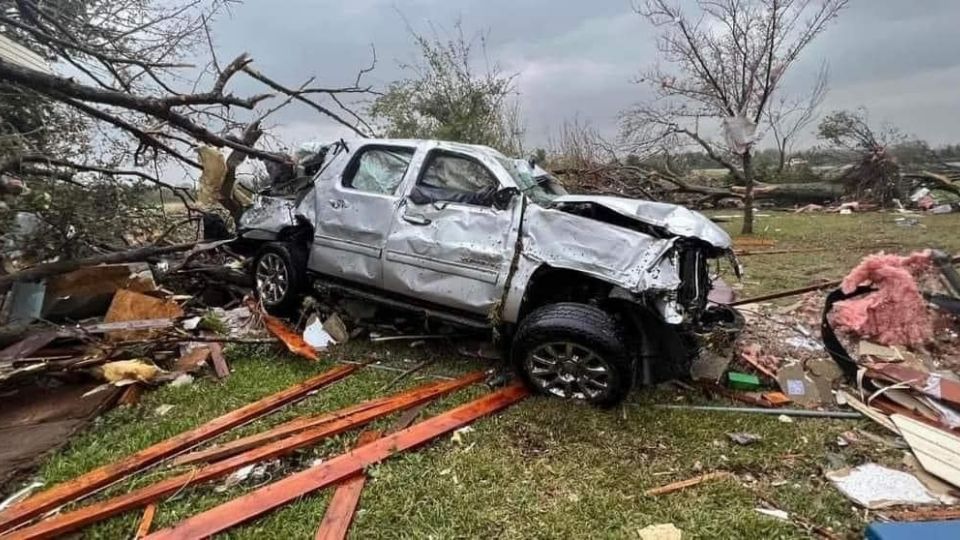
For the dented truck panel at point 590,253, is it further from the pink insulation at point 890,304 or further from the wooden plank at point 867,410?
the pink insulation at point 890,304

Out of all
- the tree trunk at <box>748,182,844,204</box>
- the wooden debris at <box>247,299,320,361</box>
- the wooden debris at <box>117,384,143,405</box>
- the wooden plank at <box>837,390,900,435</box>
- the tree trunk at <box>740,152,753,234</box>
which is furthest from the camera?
the tree trunk at <box>748,182,844,204</box>

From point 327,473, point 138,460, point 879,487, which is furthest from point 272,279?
point 879,487

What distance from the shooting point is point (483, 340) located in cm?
494

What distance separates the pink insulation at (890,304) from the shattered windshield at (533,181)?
2.61 meters

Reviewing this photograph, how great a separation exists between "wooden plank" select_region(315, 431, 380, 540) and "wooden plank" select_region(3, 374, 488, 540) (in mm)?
520

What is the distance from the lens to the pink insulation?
14.5 feet

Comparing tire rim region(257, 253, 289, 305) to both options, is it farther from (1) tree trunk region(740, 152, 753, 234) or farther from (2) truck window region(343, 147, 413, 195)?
(1) tree trunk region(740, 152, 753, 234)

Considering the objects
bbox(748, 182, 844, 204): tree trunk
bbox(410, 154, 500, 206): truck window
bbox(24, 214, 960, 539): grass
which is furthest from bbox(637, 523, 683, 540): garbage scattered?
bbox(748, 182, 844, 204): tree trunk

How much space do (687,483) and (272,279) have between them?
4.19 m

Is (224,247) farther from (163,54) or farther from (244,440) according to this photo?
(244,440)

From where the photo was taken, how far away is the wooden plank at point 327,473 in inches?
102

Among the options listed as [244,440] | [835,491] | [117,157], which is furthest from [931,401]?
[117,157]

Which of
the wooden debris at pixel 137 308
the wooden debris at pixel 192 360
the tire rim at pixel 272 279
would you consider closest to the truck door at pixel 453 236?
the tire rim at pixel 272 279

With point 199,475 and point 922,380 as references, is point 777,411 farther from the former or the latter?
point 199,475
